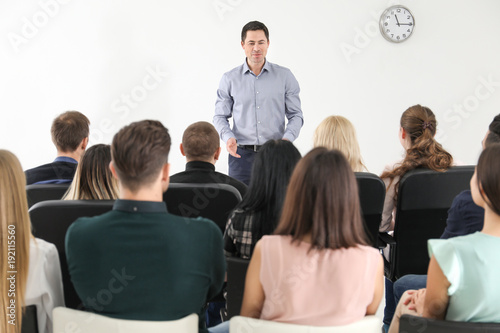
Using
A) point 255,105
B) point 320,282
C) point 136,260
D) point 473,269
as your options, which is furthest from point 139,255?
point 255,105

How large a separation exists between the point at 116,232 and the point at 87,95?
4.26m

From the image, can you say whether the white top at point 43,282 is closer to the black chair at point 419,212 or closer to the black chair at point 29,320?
the black chair at point 29,320

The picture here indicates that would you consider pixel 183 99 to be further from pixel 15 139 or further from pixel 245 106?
pixel 15 139

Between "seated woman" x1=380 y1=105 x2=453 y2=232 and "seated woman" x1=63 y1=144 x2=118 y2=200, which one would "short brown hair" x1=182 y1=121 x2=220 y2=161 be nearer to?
"seated woman" x1=63 y1=144 x2=118 y2=200

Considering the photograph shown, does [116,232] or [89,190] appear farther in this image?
[89,190]

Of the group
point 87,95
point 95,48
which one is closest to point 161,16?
point 95,48

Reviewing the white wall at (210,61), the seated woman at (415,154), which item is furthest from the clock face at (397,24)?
the seated woman at (415,154)

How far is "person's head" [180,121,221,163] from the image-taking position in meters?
2.60

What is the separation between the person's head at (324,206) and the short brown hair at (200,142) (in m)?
1.19

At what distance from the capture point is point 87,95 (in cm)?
536

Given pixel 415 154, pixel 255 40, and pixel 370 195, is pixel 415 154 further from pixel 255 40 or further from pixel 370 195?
pixel 255 40

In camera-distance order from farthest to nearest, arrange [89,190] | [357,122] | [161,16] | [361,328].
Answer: [357,122] → [161,16] → [89,190] → [361,328]

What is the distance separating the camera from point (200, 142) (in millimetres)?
2590

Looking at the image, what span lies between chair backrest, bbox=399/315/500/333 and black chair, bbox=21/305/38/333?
1079 millimetres
